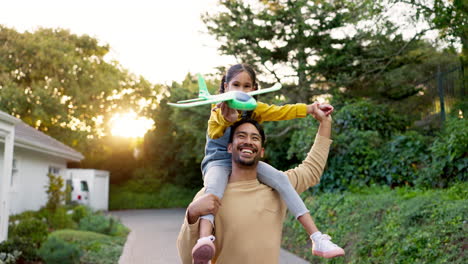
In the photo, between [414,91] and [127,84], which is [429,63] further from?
[127,84]

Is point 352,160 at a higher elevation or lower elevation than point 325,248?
higher

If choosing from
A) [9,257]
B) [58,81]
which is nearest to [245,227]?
[9,257]

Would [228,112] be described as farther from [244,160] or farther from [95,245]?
[95,245]

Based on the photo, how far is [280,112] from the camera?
3.02 meters

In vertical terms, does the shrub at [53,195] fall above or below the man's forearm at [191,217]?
below

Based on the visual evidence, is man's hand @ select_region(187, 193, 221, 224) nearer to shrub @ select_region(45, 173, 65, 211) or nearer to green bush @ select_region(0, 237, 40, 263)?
green bush @ select_region(0, 237, 40, 263)

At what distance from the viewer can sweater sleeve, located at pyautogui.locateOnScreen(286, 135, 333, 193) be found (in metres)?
3.37

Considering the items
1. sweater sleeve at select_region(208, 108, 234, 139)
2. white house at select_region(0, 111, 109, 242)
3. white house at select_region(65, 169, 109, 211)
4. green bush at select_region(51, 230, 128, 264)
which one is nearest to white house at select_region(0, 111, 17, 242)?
white house at select_region(0, 111, 109, 242)

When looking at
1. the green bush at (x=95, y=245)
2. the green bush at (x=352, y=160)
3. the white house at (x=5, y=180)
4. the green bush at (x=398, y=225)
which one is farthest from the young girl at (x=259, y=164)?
the green bush at (x=95, y=245)

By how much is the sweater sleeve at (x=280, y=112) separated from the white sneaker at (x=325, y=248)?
0.76 meters

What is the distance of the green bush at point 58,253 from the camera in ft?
25.8

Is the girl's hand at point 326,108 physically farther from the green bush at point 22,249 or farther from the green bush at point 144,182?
the green bush at point 144,182

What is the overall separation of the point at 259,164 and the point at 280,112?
1.41 feet

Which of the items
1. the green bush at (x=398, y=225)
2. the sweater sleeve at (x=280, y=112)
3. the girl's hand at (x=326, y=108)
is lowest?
the green bush at (x=398, y=225)
